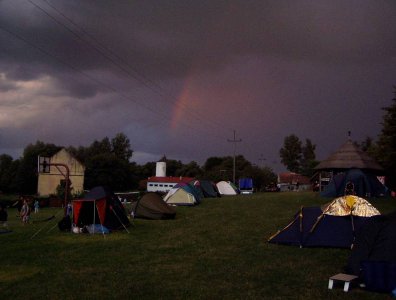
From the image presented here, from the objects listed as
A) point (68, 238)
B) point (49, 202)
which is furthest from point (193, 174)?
point (68, 238)

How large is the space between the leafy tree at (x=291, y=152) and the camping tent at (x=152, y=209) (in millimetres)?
113500

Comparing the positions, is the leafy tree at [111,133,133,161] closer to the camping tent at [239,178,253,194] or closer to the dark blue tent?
the camping tent at [239,178,253,194]

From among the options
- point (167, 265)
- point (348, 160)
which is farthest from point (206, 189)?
point (167, 265)

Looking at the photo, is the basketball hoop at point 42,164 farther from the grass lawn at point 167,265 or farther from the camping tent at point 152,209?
the grass lawn at point 167,265

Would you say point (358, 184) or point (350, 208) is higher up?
point (358, 184)

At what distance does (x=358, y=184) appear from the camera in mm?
37531

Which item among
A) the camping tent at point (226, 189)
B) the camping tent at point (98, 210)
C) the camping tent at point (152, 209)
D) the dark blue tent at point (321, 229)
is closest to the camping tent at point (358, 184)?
the camping tent at point (152, 209)

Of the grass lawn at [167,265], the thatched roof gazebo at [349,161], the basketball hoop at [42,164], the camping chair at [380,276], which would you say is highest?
the thatched roof gazebo at [349,161]

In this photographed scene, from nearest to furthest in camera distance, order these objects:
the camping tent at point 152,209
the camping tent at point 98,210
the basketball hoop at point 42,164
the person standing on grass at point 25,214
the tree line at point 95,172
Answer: the camping tent at point 98,210 → the person standing on grass at point 25,214 → the camping tent at point 152,209 → the basketball hoop at point 42,164 → the tree line at point 95,172

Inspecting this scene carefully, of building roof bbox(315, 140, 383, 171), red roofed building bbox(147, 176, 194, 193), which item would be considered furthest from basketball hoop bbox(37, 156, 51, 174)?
red roofed building bbox(147, 176, 194, 193)

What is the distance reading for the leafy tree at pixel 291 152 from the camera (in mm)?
138500

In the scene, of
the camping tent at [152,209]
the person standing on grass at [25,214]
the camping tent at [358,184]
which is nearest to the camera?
the person standing on grass at [25,214]

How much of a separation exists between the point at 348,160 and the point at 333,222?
25825 millimetres

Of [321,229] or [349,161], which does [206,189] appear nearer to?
[349,161]
